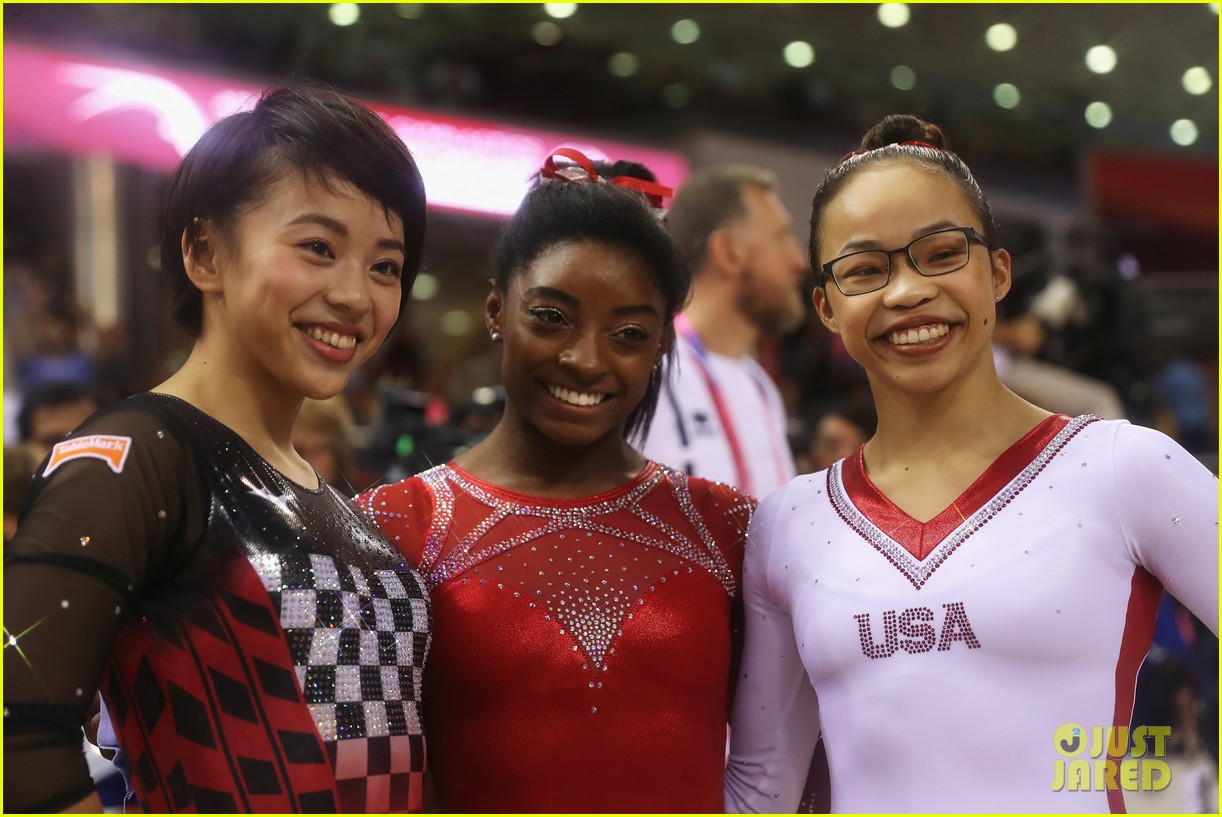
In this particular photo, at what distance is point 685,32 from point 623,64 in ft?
2.30

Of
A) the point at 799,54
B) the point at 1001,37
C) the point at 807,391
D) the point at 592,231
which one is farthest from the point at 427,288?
the point at 592,231

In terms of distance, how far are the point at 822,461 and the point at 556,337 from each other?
120 inches

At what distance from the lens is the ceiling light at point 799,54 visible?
384 inches

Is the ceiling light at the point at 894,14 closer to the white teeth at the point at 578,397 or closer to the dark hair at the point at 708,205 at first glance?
the dark hair at the point at 708,205

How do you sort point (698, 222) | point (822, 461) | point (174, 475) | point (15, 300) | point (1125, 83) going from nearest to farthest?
point (174, 475)
point (698, 222)
point (822, 461)
point (15, 300)
point (1125, 83)

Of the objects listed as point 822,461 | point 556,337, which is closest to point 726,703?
point 556,337

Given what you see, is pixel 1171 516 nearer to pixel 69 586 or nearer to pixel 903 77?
pixel 69 586

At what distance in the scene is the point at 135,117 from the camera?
7.28 m

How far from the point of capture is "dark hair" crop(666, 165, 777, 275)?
3951 mm

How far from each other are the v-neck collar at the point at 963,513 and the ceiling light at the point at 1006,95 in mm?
9250

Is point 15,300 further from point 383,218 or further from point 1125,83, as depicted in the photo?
point 1125,83

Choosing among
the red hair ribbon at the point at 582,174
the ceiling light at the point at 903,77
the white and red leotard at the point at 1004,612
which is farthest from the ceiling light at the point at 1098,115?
the white and red leotard at the point at 1004,612

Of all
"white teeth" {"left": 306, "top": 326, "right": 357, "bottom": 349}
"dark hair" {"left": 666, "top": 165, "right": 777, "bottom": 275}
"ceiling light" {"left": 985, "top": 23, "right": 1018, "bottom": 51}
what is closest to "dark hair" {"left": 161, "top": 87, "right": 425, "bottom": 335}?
"white teeth" {"left": 306, "top": 326, "right": 357, "bottom": 349}

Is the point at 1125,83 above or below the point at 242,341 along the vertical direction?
above
